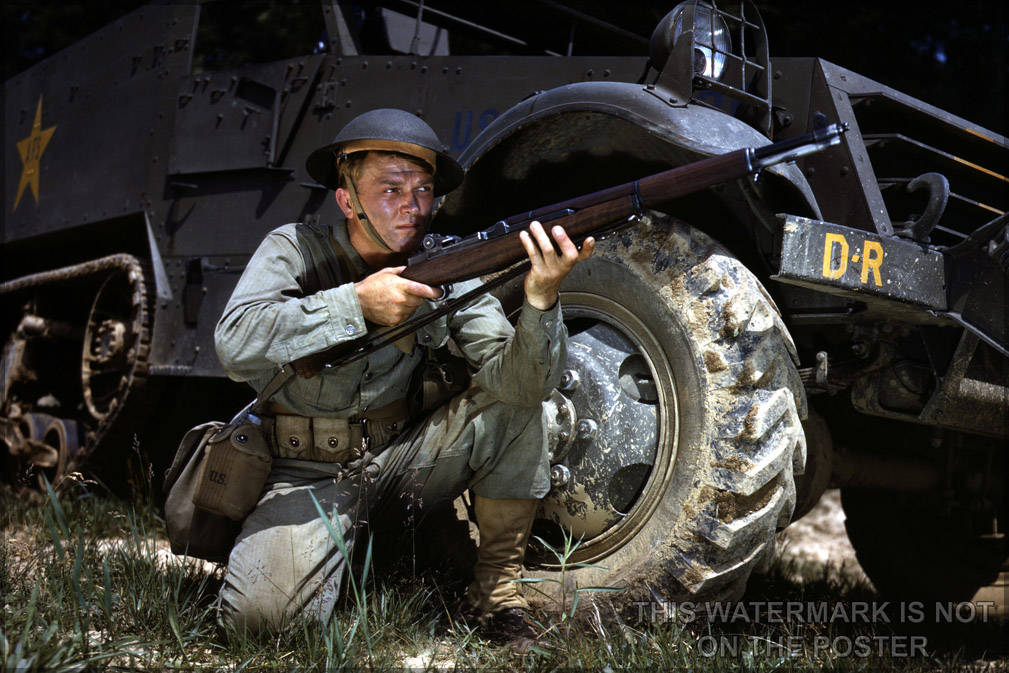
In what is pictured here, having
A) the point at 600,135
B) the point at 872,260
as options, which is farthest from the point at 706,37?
the point at 872,260

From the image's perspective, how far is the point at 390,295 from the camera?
244 centimetres

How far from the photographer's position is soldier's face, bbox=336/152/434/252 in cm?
271

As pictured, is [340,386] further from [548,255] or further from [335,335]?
[548,255]

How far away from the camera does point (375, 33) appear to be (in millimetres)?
4203

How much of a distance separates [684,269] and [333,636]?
1278mm

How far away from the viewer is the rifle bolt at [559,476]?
9.19 ft

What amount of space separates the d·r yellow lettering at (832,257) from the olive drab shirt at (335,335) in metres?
0.66

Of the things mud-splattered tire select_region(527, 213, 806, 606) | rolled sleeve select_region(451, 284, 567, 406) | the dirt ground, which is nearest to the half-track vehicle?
mud-splattered tire select_region(527, 213, 806, 606)

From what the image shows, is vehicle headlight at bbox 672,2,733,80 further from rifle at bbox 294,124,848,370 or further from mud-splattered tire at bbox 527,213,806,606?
rifle at bbox 294,124,848,370

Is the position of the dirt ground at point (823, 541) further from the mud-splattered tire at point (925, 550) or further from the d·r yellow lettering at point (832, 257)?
the d·r yellow lettering at point (832, 257)

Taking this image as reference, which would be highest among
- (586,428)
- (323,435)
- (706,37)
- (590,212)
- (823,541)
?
(706,37)

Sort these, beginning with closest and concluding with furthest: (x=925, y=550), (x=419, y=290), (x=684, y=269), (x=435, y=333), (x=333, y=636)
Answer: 1. (x=333, y=636)
2. (x=419, y=290)
3. (x=684, y=269)
4. (x=435, y=333)
5. (x=925, y=550)

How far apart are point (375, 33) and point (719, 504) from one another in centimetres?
262

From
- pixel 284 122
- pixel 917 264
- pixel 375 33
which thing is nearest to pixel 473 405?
pixel 917 264
